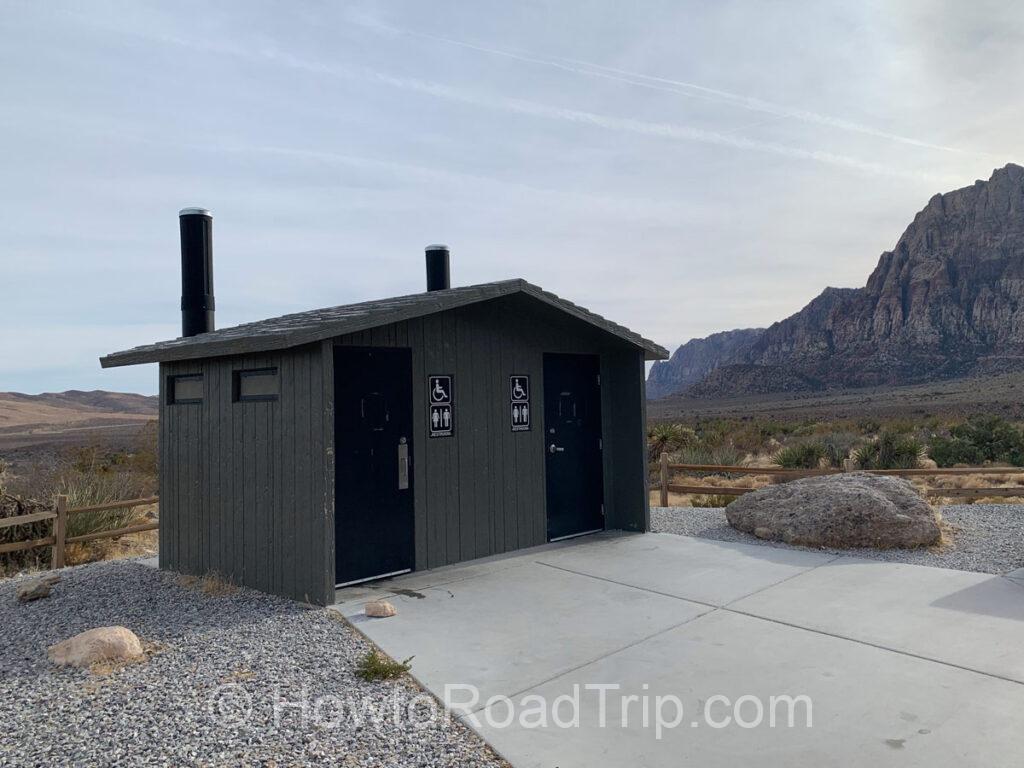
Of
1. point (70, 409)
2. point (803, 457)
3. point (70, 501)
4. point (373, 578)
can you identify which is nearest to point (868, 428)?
point (803, 457)

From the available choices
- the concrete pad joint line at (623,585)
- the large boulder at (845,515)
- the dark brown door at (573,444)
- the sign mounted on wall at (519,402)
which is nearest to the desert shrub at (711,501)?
the large boulder at (845,515)

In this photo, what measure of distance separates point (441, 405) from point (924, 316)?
69.5m

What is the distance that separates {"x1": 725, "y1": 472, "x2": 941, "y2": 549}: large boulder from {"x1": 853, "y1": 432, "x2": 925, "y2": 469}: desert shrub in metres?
6.76

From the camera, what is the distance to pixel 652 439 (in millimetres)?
17969

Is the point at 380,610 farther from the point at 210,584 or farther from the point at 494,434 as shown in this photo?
the point at 494,434

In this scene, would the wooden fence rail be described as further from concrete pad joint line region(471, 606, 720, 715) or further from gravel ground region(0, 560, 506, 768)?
concrete pad joint line region(471, 606, 720, 715)

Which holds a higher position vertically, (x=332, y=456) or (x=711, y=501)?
(x=332, y=456)

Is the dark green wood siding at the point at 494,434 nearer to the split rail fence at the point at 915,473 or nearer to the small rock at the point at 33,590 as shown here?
the split rail fence at the point at 915,473

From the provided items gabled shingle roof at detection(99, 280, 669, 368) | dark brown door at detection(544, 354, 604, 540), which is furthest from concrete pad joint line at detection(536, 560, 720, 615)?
gabled shingle roof at detection(99, 280, 669, 368)

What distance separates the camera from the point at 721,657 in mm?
4340

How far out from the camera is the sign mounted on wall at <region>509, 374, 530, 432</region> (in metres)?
7.67

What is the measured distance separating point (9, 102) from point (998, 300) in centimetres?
7192

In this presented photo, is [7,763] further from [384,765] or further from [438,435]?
[438,435]

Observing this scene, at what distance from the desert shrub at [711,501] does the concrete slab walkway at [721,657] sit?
4.94 meters
